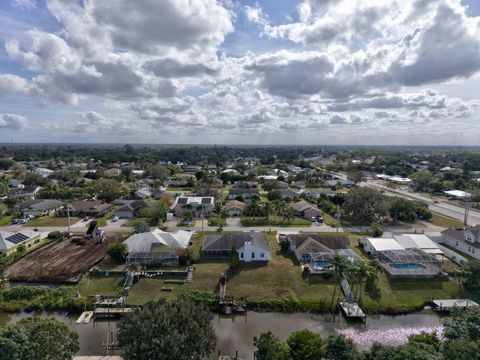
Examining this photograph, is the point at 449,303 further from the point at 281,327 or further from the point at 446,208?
Result: the point at 446,208

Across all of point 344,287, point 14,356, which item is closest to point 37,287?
point 14,356

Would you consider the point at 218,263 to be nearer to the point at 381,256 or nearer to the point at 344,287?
the point at 344,287

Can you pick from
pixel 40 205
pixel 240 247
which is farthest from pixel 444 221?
pixel 40 205

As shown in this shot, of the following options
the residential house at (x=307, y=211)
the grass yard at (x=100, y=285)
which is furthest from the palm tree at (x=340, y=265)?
the residential house at (x=307, y=211)

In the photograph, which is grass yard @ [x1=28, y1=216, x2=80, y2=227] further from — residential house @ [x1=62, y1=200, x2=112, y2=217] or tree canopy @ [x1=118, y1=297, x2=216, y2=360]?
tree canopy @ [x1=118, y1=297, x2=216, y2=360]

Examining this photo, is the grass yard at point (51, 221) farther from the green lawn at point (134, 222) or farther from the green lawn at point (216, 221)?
the green lawn at point (216, 221)

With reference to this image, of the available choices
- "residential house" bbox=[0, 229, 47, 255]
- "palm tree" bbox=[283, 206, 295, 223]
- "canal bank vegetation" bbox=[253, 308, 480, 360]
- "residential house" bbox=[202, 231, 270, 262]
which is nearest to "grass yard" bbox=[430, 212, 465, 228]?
"palm tree" bbox=[283, 206, 295, 223]
